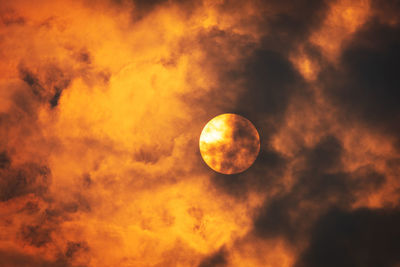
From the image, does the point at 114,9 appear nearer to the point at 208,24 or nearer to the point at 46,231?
the point at 208,24

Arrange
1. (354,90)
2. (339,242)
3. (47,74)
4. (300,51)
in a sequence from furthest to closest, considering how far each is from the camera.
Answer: (339,242), (354,90), (300,51), (47,74)

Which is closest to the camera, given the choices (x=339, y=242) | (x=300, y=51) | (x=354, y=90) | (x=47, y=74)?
(x=47, y=74)

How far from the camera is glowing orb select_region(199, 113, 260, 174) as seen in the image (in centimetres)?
1684

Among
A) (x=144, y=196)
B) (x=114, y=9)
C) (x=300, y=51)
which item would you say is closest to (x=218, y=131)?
(x=144, y=196)

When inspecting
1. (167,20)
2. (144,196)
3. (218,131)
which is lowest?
(144,196)

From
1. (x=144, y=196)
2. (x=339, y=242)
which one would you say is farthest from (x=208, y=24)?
(x=339, y=242)

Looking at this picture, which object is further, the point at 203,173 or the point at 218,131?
the point at 203,173

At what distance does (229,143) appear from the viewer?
55.1 ft

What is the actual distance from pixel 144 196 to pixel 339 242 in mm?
19057

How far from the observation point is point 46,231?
701 inches

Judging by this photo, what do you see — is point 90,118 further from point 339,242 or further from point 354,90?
point 339,242

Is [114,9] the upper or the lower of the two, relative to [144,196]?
upper

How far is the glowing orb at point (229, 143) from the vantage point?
16.8 m

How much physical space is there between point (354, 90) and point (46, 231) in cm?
2883
